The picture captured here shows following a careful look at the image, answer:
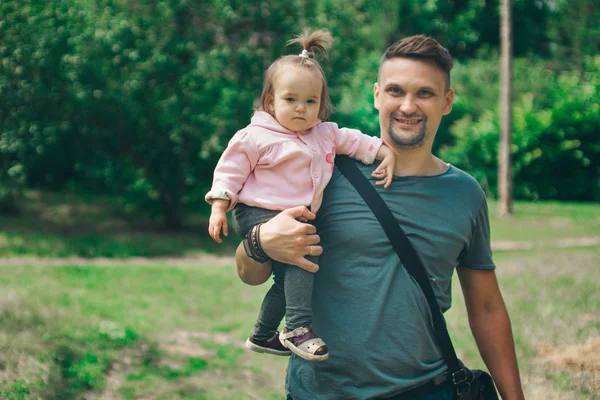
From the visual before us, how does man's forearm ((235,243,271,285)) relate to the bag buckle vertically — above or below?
above

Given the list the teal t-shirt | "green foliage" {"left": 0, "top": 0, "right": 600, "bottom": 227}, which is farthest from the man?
"green foliage" {"left": 0, "top": 0, "right": 600, "bottom": 227}

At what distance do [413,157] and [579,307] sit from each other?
20.1 feet

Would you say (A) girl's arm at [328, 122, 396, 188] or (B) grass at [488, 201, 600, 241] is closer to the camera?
(A) girl's arm at [328, 122, 396, 188]

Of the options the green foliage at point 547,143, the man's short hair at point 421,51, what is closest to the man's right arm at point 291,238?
the man's short hair at point 421,51

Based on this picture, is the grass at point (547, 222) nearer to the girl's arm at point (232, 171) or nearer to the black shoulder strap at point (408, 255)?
the black shoulder strap at point (408, 255)

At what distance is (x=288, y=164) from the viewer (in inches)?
106

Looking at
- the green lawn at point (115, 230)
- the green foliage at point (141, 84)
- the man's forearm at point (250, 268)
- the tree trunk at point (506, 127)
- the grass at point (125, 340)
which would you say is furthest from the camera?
the tree trunk at point (506, 127)

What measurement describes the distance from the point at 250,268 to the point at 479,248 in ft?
2.78

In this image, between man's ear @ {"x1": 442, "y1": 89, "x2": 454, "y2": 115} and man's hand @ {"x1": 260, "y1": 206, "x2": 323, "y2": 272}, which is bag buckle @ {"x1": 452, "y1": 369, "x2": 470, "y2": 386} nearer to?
man's hand @ {"x1": 260, "y1": 206, "x2": 323, "y2": 272}

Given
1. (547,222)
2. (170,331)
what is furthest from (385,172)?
(547,222)

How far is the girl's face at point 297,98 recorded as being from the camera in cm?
275

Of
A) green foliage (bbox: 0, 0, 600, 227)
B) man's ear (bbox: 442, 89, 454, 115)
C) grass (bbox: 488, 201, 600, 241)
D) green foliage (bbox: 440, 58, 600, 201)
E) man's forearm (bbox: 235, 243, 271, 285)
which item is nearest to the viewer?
man's forearm (bbox: 235, 243, 271, 285)

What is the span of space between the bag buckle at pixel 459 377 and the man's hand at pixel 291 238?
2.08 feet

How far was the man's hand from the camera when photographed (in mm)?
2461
